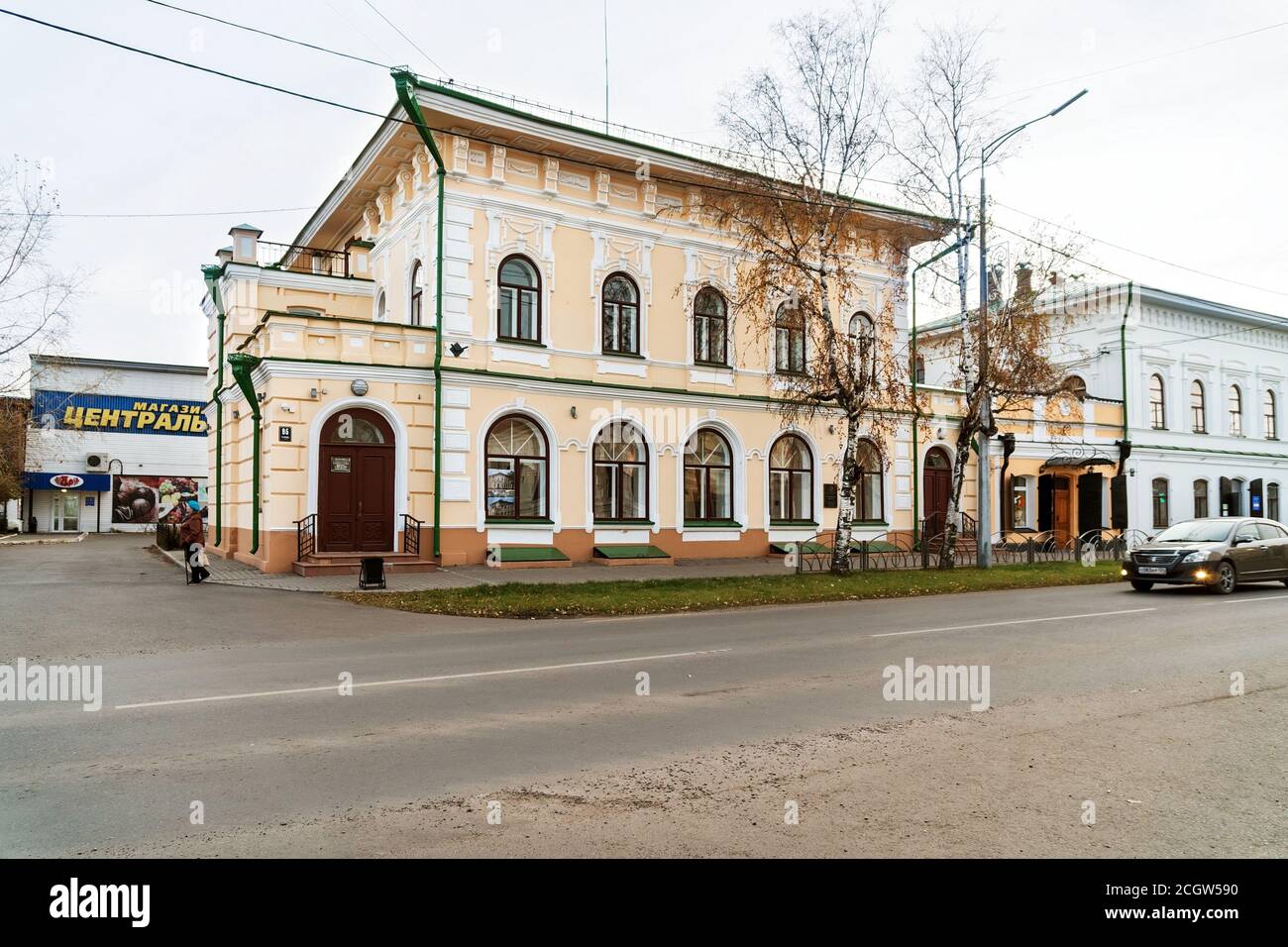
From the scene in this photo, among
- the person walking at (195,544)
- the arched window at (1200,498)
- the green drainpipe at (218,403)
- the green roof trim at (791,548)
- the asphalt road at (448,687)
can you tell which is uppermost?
the green drainpipe at (218,403)

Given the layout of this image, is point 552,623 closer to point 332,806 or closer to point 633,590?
point 633,590

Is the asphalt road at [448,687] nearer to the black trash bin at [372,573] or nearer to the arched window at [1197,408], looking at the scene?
the black trash bin at [372,573]

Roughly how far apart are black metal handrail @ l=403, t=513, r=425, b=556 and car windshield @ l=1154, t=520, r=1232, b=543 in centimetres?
1630

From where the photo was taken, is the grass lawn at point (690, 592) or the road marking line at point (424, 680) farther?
the grass lawn at point (690, 592)

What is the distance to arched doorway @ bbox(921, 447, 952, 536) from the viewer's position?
2975 cm

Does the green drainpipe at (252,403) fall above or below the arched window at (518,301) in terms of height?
below

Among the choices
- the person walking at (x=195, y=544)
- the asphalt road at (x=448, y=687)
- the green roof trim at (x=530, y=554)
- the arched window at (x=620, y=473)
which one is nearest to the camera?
the asphalt road at (x=448, y=687)

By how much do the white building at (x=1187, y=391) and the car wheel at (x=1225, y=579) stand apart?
17.6 meters

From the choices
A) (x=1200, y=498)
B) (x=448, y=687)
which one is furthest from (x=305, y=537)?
(x=1200, y=498)

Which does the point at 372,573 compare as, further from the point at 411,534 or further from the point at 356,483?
the point at 356,483

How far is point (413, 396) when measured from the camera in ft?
69.1

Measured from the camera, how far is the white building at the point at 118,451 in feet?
166

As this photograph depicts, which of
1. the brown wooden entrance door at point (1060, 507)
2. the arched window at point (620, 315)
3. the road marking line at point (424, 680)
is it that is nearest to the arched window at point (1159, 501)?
the brown wooden entrance door at point (1060, 507)
